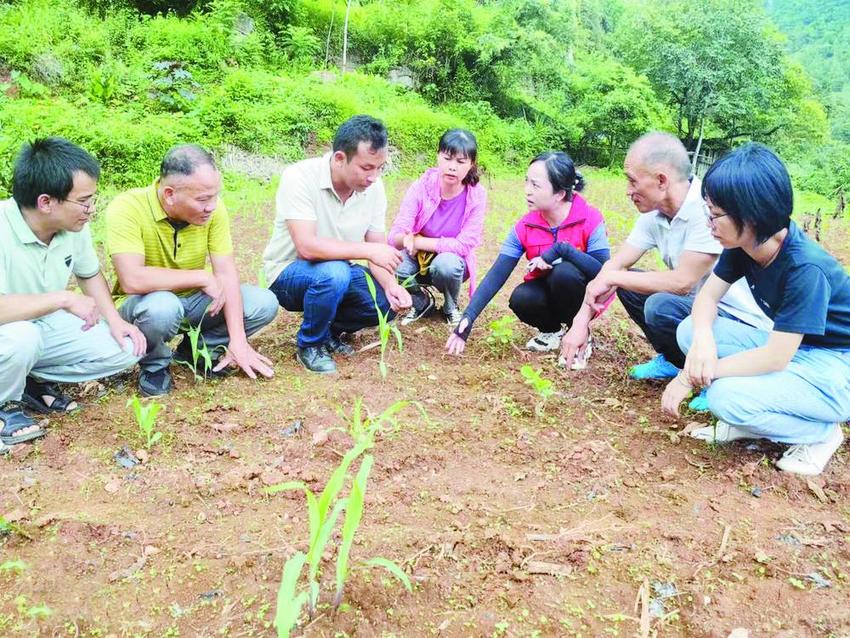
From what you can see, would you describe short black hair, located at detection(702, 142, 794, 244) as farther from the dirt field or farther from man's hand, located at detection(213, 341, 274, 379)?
man's hand, located at detection(213, 341, 274, 379)

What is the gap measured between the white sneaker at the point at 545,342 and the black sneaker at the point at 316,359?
1166 mm

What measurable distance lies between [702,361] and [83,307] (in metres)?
2.46

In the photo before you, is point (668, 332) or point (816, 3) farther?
point (816, 3)

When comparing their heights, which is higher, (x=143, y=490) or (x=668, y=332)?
(x=668, y=332)

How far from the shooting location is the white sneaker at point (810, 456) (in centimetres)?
221

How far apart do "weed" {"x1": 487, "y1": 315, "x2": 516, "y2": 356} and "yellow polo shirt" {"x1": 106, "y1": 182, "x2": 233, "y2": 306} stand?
150 cm

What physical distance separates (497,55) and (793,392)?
45.6 feet

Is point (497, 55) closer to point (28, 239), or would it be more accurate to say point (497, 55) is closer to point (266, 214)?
point (266, 214)

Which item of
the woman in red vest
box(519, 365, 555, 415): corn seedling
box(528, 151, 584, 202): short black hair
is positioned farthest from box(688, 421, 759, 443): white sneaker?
box(528, 151, 584, 202): short black hair

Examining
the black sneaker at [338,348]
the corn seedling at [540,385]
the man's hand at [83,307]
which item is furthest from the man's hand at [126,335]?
the corn seedling at [540,385]

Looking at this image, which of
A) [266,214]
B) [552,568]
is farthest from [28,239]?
[266,214]

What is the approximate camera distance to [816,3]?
161 ft

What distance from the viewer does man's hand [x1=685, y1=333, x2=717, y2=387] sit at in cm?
223

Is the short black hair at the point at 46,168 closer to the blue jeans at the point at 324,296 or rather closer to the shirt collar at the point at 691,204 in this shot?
the blue jeans at the point at 324,296
